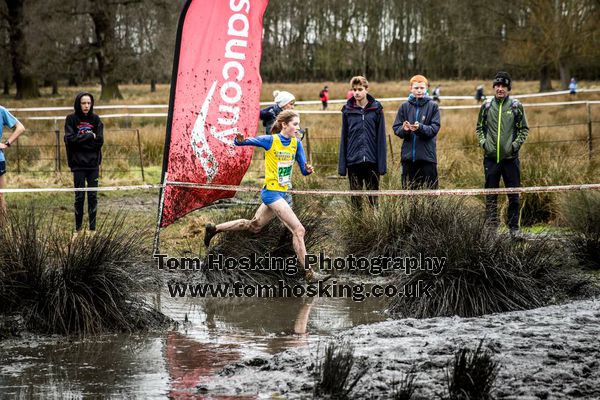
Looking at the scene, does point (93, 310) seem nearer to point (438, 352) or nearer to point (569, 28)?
point (438, 352)

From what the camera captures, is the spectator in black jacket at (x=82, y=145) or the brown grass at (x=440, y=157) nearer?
the spectator in black jacket at (x=82, y=145)

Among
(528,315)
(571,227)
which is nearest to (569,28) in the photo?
(571,227)

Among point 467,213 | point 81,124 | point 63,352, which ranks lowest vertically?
point 63,352

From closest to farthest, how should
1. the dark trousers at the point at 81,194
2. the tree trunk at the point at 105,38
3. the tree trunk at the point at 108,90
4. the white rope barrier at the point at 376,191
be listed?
the white rope barrier at the point at 376,191, the dark trousers at the point at 81,194, the tree trunk at the point at 105,38, the tree trunk at the point at 108,90

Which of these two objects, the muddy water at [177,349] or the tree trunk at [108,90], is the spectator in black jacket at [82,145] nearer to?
the muddy water at [177,349]

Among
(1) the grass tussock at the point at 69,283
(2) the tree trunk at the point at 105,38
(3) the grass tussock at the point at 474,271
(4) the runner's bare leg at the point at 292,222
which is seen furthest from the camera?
(2) the tree trunk at the point at 105,38

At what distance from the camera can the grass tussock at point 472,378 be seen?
17.2ft

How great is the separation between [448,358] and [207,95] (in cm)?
552

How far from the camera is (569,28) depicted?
5184 cm

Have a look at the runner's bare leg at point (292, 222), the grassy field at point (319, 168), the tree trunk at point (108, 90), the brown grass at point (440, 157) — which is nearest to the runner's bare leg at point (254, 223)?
the runner's bare leg at point (292, 222)

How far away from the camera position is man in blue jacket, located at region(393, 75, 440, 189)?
1115cm

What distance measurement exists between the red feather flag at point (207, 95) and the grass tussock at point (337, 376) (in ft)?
17.0

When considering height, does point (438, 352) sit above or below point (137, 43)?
below

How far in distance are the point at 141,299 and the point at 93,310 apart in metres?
0.49
